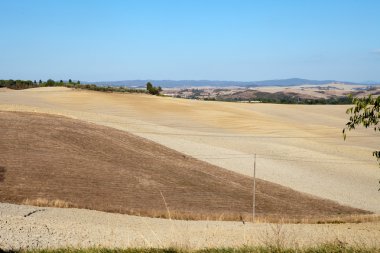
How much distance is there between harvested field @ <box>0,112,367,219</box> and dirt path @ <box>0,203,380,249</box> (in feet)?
6.36

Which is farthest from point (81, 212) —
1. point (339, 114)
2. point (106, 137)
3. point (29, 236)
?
point (339, 114)

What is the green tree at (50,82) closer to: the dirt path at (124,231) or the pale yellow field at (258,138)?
the pale yellow field at (258,138)

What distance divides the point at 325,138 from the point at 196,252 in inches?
2369

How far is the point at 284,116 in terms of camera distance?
94312 mm

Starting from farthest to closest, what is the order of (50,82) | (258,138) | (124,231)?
(50,82) < (258,138) < (124,231)

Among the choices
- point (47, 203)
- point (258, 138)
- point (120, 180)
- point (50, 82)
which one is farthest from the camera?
point (50, 82)

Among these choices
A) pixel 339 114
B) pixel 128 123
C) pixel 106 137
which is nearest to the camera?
pixel 106 137

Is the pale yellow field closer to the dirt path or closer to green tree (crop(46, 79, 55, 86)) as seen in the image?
the dirt path

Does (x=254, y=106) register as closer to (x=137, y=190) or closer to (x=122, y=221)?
(x=137, y=190)

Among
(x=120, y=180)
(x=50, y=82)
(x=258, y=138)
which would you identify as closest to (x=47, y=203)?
(x=120, y=180)

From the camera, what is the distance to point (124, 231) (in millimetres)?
17844

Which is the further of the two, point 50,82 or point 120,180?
point 50,82

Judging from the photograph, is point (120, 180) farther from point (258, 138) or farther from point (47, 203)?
point (258, 138)

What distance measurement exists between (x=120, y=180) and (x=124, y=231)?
12.6 metres
